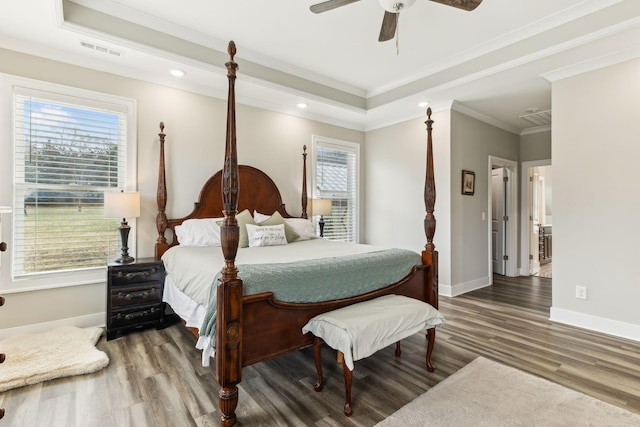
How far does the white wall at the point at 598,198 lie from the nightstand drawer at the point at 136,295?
434cm

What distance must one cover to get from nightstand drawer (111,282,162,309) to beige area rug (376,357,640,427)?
248 cm

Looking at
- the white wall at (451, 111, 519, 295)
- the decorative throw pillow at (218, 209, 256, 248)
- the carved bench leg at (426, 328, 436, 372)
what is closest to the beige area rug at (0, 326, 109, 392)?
the decorative throw pillow at (218, 209, 256, 248)

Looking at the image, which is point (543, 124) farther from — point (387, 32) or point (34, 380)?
point (34, 380)

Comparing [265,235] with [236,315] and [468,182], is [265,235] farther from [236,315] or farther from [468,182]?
[468,182]

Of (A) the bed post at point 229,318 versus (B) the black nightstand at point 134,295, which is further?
(B) the black nightstand at point 134,295

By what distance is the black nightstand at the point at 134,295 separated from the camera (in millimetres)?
2967

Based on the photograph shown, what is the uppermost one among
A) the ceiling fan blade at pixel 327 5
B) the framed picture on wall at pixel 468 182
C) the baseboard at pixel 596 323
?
the ceiling fan blade at pixel 327 5

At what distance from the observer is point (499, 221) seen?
6066mm

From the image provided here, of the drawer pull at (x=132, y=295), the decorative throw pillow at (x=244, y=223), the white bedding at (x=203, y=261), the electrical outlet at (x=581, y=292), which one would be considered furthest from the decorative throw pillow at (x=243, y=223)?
the electrical outlet at (x=581, y=292)

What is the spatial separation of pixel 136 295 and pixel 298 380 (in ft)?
6.10

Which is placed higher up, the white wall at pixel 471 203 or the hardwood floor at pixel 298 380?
the white wall at pixel 471 203

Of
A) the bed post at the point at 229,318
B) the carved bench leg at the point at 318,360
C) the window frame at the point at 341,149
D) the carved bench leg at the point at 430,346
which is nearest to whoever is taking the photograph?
the bed post at the point at 229,318

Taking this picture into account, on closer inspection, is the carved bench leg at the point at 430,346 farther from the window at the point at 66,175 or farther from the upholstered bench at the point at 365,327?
the window at the point at 66,175

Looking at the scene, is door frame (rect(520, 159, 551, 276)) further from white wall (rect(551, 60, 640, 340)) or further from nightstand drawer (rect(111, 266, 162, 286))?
nightstand drawer (rect(111, 266, 162, 286))
